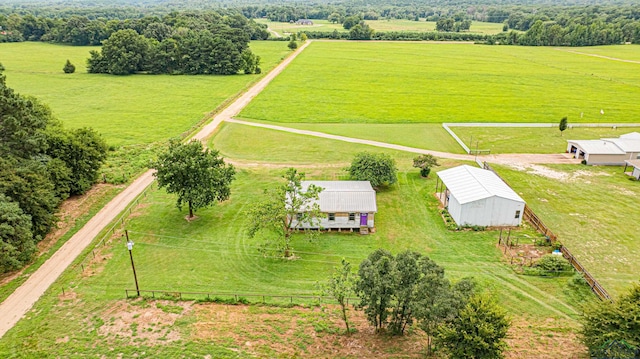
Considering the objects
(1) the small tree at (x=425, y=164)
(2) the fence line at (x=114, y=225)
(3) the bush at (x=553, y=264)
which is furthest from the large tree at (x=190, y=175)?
(3) the bush at (x=553, y=264)

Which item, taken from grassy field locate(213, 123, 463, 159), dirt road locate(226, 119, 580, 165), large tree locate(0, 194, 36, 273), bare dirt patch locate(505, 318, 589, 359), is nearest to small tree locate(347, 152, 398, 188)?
grassy field locate(213, 123, 463, 159)

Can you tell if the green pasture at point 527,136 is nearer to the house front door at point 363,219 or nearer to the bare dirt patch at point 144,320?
the house front door at point 363,219

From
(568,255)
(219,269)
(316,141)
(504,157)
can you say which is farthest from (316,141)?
(568,255)

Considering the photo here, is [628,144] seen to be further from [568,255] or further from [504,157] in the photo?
[568,255]

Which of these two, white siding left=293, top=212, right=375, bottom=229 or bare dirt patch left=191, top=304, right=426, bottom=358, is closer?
bare dirt patch left=191, top=304, right=426, bottom=358

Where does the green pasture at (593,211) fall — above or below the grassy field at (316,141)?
below

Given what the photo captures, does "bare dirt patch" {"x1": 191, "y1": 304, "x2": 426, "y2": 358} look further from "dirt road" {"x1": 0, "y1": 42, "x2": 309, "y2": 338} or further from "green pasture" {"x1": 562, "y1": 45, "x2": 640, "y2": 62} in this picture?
"green pasture" {"x1": 562, "y1": 45, "x2": 640, "y2": 62}

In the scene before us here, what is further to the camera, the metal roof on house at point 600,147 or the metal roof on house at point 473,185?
the metal roof on house at point 600,147
